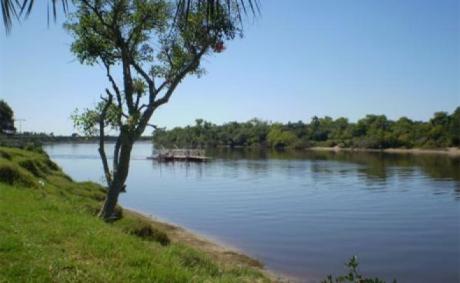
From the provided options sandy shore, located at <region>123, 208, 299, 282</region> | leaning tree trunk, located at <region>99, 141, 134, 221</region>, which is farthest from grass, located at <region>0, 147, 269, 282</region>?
sandy shore, located at <region>123, 208, 299, 282</region>

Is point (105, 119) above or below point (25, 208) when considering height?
above

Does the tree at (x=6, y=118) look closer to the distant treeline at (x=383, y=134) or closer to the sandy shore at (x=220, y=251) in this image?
the distant treeline at (x=383, y=134)

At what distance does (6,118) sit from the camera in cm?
9919

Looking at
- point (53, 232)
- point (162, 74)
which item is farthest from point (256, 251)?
point (53, 232)

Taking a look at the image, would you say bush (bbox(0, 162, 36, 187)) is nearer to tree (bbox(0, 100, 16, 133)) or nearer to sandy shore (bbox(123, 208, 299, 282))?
sandy shore (bbox(123, 208, 299, 282))

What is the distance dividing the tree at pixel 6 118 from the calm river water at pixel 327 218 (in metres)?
43.4

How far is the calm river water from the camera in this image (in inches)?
942

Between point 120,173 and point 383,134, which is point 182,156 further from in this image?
point 120,173

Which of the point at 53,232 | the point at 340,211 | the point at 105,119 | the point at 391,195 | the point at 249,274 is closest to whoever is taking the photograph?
the point at 53,232

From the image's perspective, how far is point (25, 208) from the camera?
38.6 ft

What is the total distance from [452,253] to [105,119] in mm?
18903

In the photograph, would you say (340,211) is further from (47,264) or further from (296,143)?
(296,143)

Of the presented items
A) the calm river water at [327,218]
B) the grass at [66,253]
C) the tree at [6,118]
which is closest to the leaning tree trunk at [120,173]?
the grass at [66,253]

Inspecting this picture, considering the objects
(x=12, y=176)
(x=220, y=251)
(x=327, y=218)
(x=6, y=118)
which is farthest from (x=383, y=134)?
(x=12, y=176)
